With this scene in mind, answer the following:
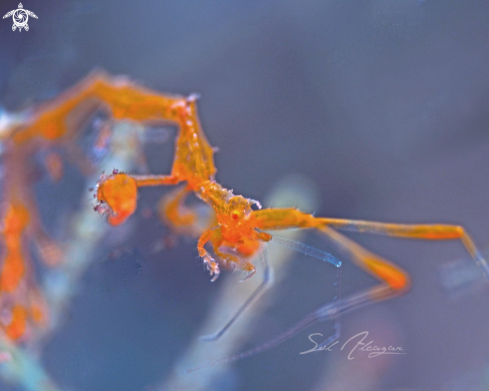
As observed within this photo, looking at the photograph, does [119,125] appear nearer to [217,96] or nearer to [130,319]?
[217,96]

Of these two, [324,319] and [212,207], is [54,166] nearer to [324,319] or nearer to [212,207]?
[212,207]

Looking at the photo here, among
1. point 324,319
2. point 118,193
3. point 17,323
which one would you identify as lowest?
point 324,319

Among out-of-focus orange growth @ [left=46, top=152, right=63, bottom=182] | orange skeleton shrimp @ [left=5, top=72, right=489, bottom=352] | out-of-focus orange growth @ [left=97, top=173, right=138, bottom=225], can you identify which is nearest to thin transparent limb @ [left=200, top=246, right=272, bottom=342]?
orange skeleton shrimp @ [left=5, top=72, right=489, bottom=352]

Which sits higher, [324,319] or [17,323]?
[17,323]

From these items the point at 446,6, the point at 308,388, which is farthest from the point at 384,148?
the point at 308,388

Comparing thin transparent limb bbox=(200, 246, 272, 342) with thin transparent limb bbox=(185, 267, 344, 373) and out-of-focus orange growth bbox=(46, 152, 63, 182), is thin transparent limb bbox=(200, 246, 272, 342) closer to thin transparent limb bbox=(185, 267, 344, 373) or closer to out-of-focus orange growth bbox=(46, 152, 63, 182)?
thin transparent limb bbox=(185, 267, 344, 373)

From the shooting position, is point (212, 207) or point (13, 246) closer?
point (212, 207)

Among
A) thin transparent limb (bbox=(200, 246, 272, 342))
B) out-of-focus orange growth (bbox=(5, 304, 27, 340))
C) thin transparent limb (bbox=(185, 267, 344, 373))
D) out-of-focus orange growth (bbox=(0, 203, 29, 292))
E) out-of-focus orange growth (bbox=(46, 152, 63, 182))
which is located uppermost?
out-of-focus orange growth (bbox=(46, 152, 63, 182))

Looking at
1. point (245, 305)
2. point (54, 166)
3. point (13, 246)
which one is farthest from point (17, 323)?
point (245, 305)
